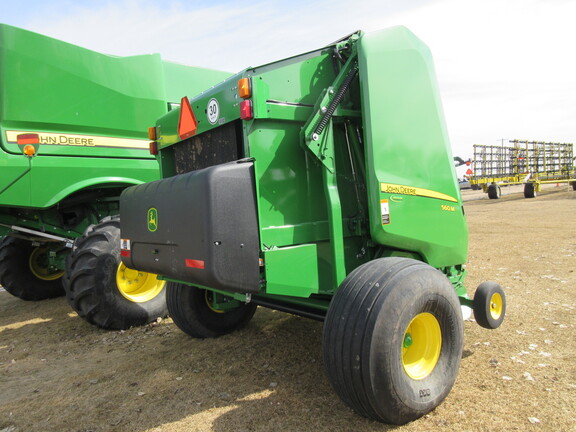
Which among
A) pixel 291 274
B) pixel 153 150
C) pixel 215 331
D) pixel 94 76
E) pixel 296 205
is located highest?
pixel 94 76

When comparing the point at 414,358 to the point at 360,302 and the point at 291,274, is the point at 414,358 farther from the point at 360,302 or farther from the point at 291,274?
the point at 291,274

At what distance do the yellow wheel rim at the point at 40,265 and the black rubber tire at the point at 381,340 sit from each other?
211 inches

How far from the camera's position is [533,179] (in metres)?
24.1

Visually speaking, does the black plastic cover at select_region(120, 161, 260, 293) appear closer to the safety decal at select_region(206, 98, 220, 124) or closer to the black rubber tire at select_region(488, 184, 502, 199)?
the safety decal at select_region(206, 98, 220, 124)

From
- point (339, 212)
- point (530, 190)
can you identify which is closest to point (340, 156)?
point (339, 212)

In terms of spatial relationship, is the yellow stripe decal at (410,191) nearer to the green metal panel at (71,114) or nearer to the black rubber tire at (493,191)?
the green metal panel at (71,114)

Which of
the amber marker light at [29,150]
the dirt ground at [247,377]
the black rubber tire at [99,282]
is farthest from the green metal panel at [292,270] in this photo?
the amber marker light at [29,150]

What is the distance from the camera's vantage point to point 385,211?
2.96m

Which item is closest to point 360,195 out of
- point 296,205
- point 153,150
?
point 296,205

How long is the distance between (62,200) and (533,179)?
81.7 feet

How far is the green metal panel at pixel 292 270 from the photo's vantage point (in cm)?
268

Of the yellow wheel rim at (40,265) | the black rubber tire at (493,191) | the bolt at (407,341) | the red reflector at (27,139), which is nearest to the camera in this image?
the bolt at (407,341)

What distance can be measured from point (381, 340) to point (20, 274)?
5.68 metres

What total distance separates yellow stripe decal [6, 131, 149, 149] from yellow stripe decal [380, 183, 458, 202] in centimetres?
346
